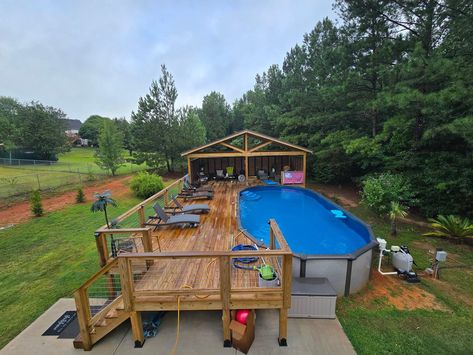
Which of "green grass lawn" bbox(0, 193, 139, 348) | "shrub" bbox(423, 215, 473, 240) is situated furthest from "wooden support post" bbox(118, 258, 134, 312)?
"shrub" bbox(423, 215, 473, 240)

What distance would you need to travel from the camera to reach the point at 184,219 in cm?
700

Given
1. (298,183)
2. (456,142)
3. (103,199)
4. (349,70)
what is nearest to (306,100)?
(349,70)

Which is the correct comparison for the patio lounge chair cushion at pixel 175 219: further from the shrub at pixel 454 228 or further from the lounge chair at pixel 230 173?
the lounge chair at pixel 230 173

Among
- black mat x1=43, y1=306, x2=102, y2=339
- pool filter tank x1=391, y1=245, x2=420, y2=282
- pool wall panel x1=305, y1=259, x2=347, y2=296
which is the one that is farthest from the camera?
pool filter tank x1=391, y1=245, x2=420, y2=282

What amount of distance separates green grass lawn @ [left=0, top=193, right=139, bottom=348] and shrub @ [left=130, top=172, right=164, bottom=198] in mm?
3375


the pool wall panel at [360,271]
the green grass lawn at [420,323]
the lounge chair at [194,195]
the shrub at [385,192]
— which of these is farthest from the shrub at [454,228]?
the lounge chair at [194,195]

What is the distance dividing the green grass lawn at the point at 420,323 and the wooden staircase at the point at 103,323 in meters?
3.84

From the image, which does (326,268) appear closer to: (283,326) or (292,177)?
(283,326)

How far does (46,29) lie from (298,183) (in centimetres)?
1662

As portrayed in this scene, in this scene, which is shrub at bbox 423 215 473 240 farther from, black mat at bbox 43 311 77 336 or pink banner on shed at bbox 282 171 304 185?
black mat at bbox 43 311 77 336

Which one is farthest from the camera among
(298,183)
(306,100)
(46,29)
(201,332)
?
(306,100)

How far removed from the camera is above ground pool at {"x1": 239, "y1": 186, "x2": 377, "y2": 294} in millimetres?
4824

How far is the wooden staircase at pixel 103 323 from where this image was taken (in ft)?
11.9

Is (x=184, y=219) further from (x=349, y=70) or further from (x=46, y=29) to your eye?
(x=46, y=29)
